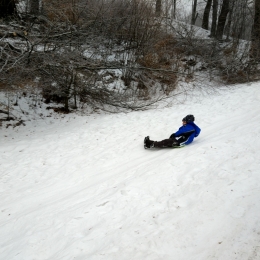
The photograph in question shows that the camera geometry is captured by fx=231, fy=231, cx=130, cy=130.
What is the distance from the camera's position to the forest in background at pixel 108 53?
875 centimetres

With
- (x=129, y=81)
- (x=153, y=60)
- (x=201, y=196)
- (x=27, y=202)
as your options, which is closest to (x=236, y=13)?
(x=153, y=60)

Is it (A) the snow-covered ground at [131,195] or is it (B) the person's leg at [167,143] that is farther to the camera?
(B) the person's leg at [167,143]

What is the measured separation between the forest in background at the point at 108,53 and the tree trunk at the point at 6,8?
0.04 m

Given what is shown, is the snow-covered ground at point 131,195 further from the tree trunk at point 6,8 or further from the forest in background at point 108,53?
the tree trunk at point 6,8

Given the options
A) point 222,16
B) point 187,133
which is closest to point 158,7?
point 222,16

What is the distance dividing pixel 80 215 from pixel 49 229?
0.51 m

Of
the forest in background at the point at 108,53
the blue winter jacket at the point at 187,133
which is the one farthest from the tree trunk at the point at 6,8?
the blue winter jacket at the point at 187,133

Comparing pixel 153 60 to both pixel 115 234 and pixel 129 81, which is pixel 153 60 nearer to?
pixel 129 81

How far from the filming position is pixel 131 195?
13.7ft

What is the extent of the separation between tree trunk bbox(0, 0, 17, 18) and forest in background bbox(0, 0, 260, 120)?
0.04 m

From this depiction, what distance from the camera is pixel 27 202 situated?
4664 mm

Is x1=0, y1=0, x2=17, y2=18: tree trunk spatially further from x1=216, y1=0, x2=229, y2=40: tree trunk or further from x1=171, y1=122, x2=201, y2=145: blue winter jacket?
x1=216, y1=0, x2=229, y2=40: tree trunk

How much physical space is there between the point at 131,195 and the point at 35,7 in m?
11.0

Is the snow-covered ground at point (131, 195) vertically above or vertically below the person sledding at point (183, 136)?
below
